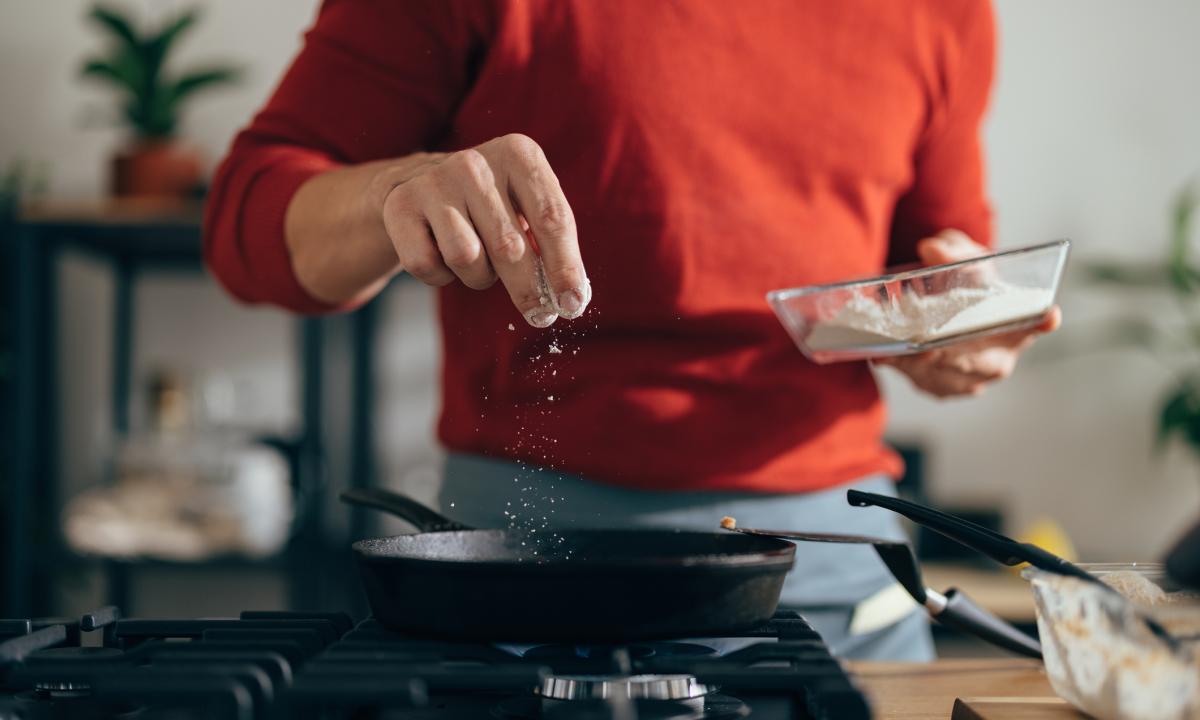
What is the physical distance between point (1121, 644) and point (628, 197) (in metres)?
0.47

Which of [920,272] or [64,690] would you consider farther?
[920,272]

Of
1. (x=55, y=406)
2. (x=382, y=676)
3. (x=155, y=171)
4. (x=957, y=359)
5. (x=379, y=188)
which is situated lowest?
(x=55, y=406)

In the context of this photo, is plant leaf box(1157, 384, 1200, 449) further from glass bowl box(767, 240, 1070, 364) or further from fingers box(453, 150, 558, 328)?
fingers box(453, 150, 558, 328)

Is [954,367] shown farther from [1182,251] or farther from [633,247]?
[1182,251]

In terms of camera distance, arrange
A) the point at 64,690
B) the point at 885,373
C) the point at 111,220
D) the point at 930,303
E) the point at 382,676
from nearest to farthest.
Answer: the point at 382,676, the point at 64,690, the point at 930,303, the point at 111,220, the point at 885,373

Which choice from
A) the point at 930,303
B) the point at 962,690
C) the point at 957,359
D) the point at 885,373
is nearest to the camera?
the point at 962,690

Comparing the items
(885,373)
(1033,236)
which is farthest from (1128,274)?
(885,373)

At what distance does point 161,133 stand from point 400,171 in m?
1.84

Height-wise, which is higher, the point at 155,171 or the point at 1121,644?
the point at 155,171

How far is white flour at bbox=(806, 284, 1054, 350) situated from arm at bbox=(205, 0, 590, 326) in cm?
26

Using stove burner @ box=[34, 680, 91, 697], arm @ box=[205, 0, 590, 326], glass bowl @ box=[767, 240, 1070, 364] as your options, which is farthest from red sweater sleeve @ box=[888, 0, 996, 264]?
stove burner @ box=[34, 680, 91, 697]

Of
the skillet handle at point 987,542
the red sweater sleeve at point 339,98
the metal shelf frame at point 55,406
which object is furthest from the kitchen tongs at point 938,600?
the metal shelf frame at point 55,406

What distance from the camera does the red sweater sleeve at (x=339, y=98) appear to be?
0.80 meters

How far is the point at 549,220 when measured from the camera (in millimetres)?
567
